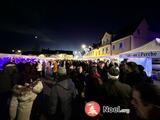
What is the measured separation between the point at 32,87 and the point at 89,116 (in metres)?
1.91

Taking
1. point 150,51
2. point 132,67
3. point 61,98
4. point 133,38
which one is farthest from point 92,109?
point 133,38

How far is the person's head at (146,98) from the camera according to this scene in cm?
196

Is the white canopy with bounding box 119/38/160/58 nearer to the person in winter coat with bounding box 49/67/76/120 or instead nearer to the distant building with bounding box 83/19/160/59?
the person in winter coat with bounding box 49/67/76/120

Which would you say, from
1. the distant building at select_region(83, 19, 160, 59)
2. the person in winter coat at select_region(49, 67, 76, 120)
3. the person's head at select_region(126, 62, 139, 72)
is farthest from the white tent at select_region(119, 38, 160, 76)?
the distant building at select_region(83, 19, 160, 59)

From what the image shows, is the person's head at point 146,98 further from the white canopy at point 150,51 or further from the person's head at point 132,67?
the white canopy at point 150,51

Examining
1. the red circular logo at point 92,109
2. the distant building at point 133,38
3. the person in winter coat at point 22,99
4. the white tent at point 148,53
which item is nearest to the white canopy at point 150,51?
the white tent at point 148,53

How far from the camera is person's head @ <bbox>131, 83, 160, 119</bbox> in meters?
1.96

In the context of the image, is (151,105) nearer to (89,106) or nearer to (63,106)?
(89,106)

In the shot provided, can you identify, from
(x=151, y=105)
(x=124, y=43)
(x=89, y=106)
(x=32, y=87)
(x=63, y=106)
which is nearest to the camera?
(x=151, y=105)

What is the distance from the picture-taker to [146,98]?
6.60ft

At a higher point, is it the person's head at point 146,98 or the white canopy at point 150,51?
the white canopy at point 150,51

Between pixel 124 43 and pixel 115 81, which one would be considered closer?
pixel 115 81

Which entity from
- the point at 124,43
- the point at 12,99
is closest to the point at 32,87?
the point at 12,99

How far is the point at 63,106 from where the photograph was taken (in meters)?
5.55
